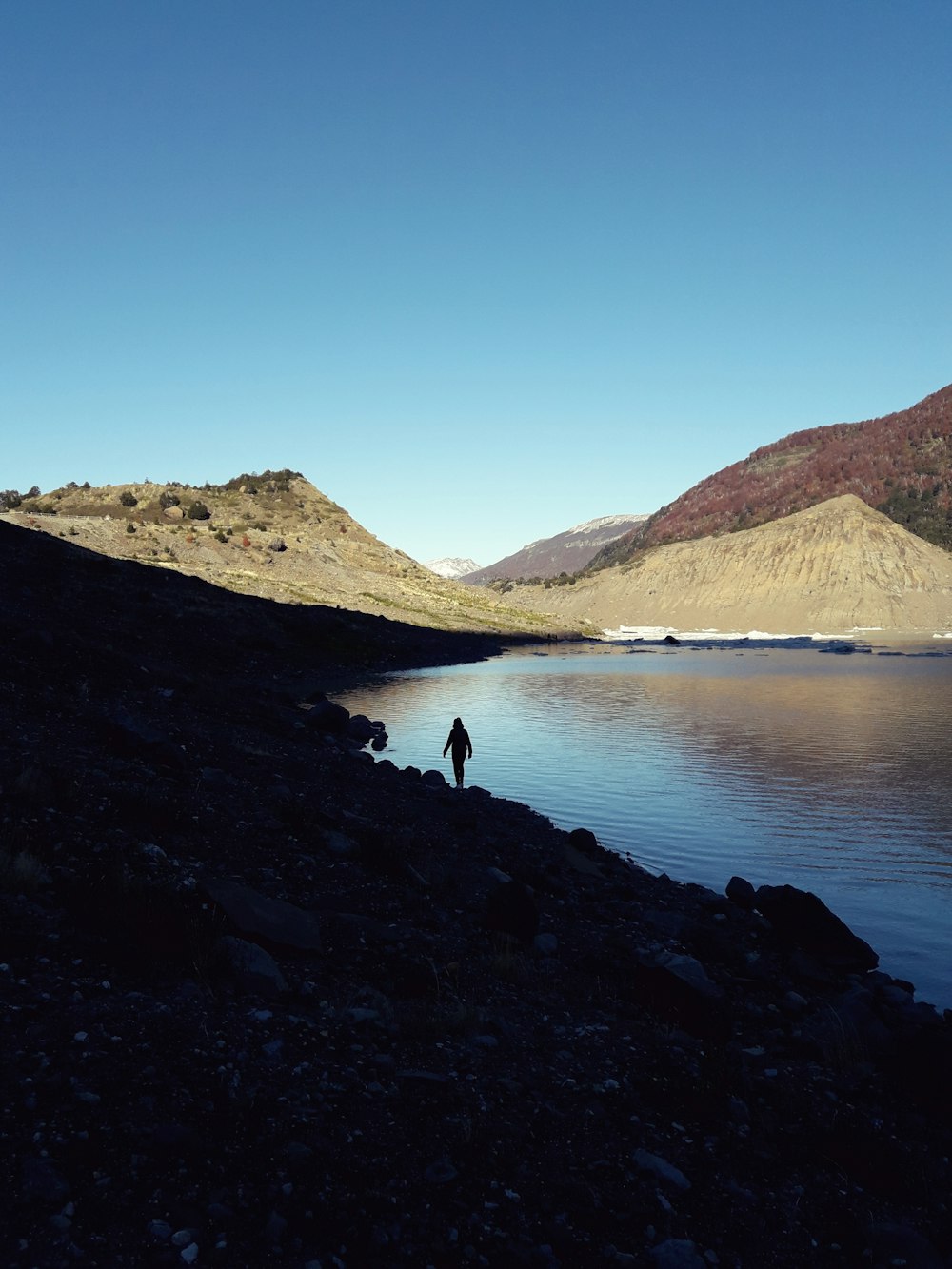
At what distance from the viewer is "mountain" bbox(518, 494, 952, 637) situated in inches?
5871

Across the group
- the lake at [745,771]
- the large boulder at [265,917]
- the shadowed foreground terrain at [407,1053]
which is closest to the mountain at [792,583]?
the lake at [745,771]

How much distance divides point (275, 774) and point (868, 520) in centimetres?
17399

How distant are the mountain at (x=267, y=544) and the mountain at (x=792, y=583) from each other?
38.4 m

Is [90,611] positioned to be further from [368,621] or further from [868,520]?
[868,520]

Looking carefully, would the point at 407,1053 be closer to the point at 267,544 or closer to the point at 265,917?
the point at 265,917

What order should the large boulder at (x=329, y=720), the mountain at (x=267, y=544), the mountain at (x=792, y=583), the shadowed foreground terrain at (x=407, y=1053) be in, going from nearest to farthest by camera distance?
the shadowed foreground terrain at (x=407, y=1053)
the large boulder at (x=329, y=720)
the mountain at (x=267, y=544)
the mountain at (x=792, y=583)

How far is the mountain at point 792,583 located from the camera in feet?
489

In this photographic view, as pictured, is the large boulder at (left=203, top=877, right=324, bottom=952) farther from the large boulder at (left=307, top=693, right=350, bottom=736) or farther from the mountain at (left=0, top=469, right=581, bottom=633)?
the mountain at (left=0, top=469, right=581, bottom=633)

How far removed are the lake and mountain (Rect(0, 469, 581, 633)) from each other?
3693 cm

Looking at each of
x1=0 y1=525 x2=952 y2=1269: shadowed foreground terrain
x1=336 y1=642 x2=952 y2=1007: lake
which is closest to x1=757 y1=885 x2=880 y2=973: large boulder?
x1=0 y1=525 x2=952 y2=1269: shadowed foreground terrain

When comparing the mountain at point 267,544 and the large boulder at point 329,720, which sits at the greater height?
the mountain at point 267,544

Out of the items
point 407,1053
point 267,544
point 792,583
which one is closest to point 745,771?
point 407,1053

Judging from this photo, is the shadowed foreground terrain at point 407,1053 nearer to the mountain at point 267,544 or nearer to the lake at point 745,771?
the lake at point 745,771

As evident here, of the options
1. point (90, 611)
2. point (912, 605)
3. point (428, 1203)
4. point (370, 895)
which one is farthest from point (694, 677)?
point (912, 605)
